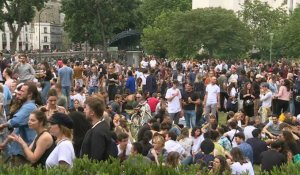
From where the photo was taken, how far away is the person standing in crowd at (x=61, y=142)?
7277 mm

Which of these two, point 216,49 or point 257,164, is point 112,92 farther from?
point 216,49

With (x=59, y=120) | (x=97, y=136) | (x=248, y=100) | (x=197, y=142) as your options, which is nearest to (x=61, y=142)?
(x=59, y=120)

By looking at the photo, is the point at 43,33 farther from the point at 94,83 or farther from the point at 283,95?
the point at 283,95

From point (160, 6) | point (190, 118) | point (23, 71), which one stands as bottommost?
point (190, 118)

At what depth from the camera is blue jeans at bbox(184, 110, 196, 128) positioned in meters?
18.8

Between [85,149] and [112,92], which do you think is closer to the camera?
[85,149]

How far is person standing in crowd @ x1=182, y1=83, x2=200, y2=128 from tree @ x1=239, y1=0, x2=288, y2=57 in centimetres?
5082

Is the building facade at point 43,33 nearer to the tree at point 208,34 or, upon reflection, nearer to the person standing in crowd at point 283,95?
the tree at point 208,34

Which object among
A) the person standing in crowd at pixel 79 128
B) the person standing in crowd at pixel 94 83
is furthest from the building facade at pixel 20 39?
the person standing in crowd at pixel 79 128

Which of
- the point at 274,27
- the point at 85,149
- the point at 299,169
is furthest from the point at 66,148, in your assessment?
the point at 274,27

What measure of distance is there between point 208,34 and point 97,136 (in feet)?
189

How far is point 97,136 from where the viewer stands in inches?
299

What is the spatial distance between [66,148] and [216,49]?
58.2 meters

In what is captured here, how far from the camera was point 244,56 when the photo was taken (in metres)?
66.7
